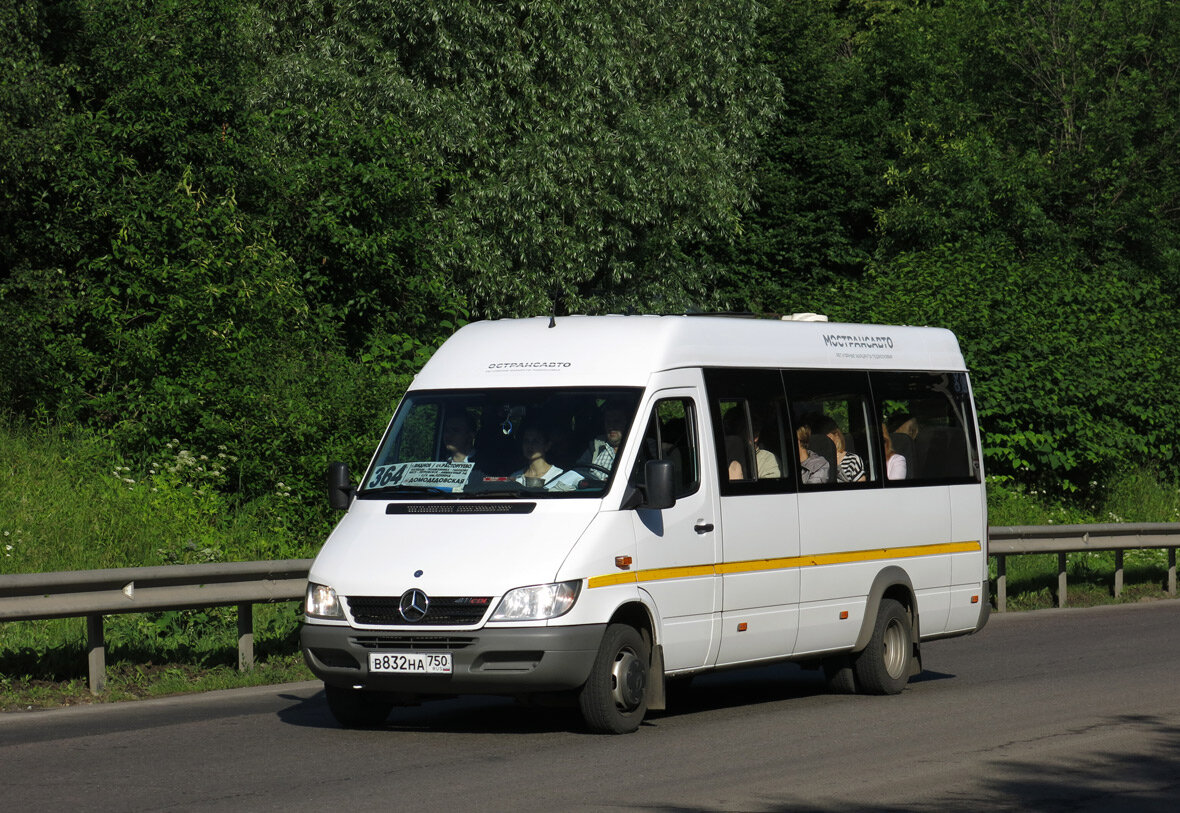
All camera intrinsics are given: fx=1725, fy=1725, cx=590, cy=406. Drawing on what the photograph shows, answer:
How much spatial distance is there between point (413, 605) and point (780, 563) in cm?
289

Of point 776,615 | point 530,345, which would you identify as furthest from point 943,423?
point 530,345

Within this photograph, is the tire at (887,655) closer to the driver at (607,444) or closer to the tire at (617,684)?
the tire at (617,684)

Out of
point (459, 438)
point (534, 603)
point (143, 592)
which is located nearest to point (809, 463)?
point (459, 438)

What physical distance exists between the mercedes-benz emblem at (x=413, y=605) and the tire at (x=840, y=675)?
407 centimetres

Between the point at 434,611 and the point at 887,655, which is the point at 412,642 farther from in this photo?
the point at 887,655

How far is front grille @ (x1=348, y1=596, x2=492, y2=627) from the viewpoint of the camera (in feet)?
30.5

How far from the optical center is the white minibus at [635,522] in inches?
370

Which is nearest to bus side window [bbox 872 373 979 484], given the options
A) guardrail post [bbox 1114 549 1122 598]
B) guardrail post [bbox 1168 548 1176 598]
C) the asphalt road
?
the asphalt road

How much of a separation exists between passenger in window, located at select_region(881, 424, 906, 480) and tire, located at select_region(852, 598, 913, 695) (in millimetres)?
922

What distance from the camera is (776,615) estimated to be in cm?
1122

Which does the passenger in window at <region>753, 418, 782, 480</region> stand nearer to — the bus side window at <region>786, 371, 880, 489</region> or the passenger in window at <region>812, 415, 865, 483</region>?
the bus side window at <region>786, 371, 880, 489</region>

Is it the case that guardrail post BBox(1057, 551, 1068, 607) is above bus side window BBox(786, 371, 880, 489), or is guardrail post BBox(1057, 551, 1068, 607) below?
below

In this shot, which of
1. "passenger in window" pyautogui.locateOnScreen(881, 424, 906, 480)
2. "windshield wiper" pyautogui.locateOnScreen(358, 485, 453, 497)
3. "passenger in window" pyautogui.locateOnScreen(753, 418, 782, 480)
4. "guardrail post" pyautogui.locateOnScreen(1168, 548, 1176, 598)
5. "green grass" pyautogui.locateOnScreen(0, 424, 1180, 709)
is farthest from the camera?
"guardrail post" pyautogui.locateOnScreen(1168, 548, 1176, 598)

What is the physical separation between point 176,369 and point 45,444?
7.47 feet
